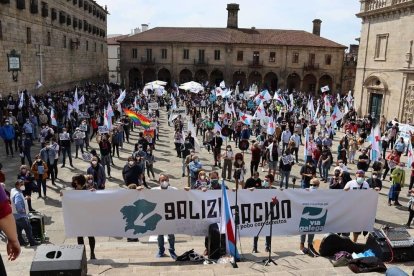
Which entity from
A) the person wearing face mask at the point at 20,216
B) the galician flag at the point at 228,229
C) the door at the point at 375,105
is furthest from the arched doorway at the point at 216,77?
the galician flag at the point at 228,229

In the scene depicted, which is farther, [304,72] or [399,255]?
[304,72]

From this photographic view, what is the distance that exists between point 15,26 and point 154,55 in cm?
3060

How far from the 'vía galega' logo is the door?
24153 millimetres

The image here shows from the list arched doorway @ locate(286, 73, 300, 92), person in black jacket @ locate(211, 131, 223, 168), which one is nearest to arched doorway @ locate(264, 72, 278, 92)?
arched doorway @ locate(286, 73, 300, 92)

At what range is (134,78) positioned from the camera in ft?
195

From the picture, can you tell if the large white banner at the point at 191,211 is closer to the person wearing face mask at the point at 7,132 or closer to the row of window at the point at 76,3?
the person wearing face mask at the point at 7,132

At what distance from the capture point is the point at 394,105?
2720cm

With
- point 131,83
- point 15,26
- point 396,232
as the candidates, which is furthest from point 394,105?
point 131,83

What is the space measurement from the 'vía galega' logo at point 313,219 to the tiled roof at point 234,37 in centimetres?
4848

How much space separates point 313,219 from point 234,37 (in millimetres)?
50174

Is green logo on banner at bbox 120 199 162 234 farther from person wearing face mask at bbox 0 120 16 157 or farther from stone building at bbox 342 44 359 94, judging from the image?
stone building at bbox 342 44 359 94

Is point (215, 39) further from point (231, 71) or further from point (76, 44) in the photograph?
point (76, 44)

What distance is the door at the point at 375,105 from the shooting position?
29.4 metres

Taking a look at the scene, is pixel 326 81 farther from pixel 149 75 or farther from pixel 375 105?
pixel 375 105
